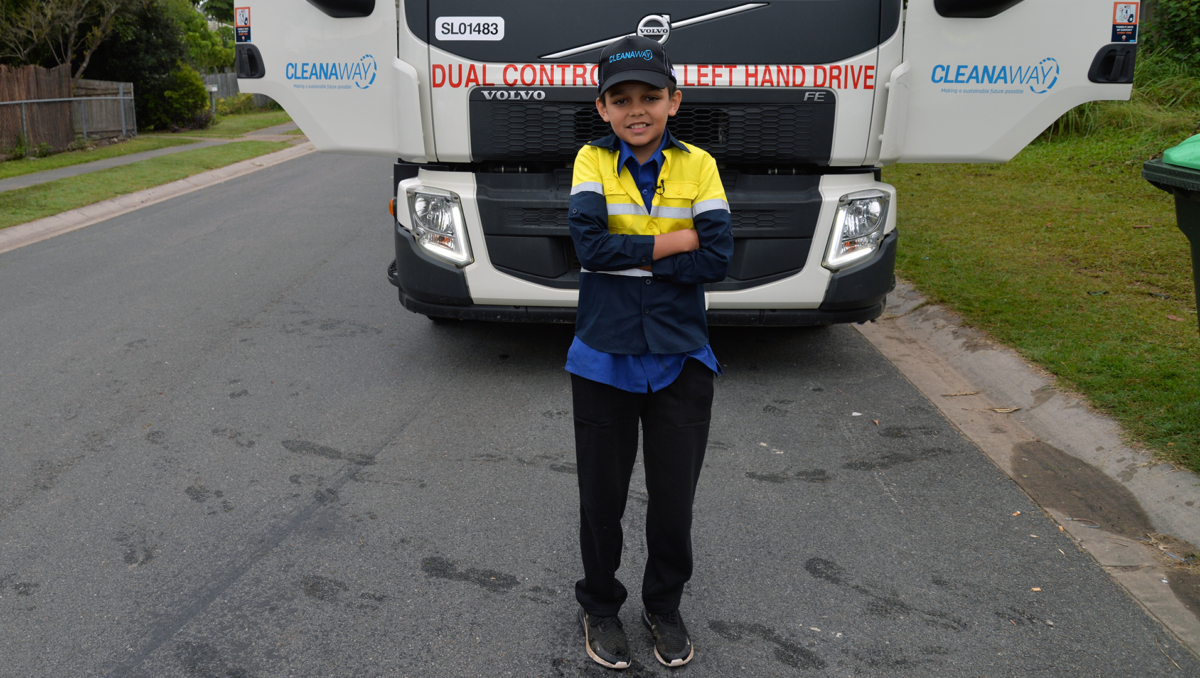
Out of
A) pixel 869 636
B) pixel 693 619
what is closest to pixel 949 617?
pixel 869 636

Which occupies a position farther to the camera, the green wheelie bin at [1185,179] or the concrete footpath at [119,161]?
the concrete footpath at [119,161]

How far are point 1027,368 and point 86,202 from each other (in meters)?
11.5

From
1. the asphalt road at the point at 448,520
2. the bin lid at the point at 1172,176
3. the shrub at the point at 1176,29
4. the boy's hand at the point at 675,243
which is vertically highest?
the shrub at the point at 1176,29

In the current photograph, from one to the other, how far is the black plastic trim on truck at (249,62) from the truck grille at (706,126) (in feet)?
4.21

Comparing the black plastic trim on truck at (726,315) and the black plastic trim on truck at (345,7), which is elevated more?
the black plastic trim on truck at (345,7)

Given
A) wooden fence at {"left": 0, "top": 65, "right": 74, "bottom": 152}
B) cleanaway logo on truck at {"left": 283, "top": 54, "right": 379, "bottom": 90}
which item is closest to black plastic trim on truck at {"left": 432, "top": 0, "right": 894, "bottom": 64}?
cleanaway logo on truck at {"left": 283, "top": 54, "right": 379, "bottom": 90}

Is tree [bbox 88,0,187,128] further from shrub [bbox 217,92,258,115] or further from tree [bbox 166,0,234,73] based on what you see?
tree [bbox 166,0,234,73]

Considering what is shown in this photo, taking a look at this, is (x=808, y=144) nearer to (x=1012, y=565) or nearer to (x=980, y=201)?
(x=1012, y=565)

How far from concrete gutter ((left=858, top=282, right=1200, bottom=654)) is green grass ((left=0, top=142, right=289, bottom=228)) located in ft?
32.4

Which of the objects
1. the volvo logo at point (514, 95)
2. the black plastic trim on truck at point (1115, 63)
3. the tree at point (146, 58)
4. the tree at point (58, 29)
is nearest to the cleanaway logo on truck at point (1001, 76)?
the black plastic trim on truck at point (1115, 63)

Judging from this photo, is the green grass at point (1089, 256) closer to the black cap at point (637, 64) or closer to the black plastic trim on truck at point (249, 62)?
the black cap at point (637, 64)

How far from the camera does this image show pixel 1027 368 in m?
5.30

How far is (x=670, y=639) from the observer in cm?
288

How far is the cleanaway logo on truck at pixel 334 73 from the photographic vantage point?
520 centimetres
